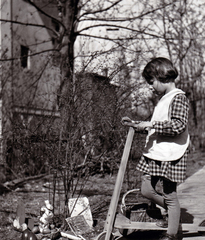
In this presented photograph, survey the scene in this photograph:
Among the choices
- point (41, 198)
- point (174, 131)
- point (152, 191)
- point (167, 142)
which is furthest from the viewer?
point (41, 198)

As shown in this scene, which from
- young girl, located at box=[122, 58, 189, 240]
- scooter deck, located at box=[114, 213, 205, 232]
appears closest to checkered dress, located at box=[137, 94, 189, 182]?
young girl, located at box=[122, 58, 189, 240]

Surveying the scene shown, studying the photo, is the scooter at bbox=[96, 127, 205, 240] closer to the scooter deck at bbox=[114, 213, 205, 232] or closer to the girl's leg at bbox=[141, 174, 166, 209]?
the scooter deck at bbox=[114, 213, 205, 232]

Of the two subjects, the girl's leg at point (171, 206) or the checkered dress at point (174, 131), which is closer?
the checkered dress at point (174, 131)

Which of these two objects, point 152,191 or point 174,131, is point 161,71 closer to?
point 174,131

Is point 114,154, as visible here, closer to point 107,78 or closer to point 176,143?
point 107,78

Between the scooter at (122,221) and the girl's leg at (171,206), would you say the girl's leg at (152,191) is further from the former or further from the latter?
the scooter at (122,221)

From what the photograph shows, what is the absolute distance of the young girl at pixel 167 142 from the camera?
323 centimetres

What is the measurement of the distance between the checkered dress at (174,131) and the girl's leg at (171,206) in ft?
0.38

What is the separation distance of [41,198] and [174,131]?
3342 millimetres

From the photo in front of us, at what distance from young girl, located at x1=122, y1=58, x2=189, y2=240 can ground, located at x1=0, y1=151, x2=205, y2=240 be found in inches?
34.4

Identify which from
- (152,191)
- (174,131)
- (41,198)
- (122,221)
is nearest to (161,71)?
(174,131)

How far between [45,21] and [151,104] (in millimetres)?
14275

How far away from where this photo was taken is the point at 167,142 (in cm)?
335

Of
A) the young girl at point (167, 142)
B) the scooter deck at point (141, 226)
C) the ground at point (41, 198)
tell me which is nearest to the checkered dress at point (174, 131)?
Answer: the young girl at point (167, 142)
